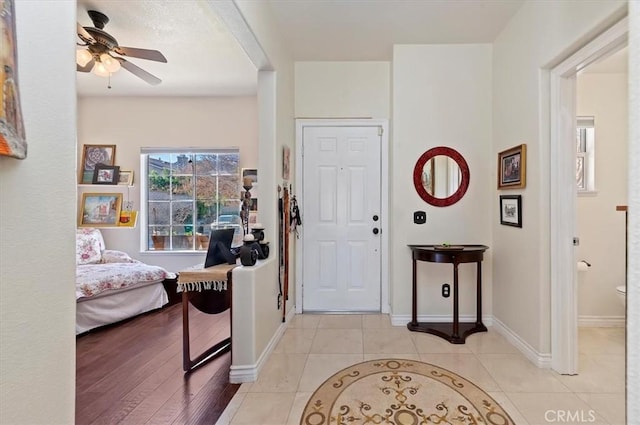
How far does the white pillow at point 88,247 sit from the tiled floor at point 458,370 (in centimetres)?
271

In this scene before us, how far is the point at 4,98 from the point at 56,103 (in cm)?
19

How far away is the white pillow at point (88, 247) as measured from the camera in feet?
12.5

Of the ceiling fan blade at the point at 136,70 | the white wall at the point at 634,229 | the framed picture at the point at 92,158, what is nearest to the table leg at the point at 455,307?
the white wall at the point at 634,229

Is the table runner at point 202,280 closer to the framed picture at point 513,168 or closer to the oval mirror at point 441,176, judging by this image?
the oval mirror at point 441,176

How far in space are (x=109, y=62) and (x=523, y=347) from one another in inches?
169

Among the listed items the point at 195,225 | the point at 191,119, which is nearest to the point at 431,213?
the point at 195,225

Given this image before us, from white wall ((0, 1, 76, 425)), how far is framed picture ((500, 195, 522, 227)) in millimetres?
2972

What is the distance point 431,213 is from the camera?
10.5ft

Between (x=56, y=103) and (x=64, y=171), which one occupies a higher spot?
(x=56, y=103)

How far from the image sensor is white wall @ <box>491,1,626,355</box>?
83.4 inches

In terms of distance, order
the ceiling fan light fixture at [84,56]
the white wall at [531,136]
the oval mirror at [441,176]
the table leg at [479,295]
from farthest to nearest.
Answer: the oval mirror at [441,176] < the table leg at [479,295] < the ceiling fan light fixture at [84,56] < the white wall at [531,136]

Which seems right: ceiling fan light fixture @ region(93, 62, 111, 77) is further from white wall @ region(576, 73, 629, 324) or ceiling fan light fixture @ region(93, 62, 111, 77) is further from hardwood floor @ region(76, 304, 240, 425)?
white wall @ region(576, 73, 629, 324)

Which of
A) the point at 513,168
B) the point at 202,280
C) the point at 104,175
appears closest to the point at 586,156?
the point at 513,168

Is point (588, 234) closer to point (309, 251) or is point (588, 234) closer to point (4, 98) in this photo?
point (309, 251)
